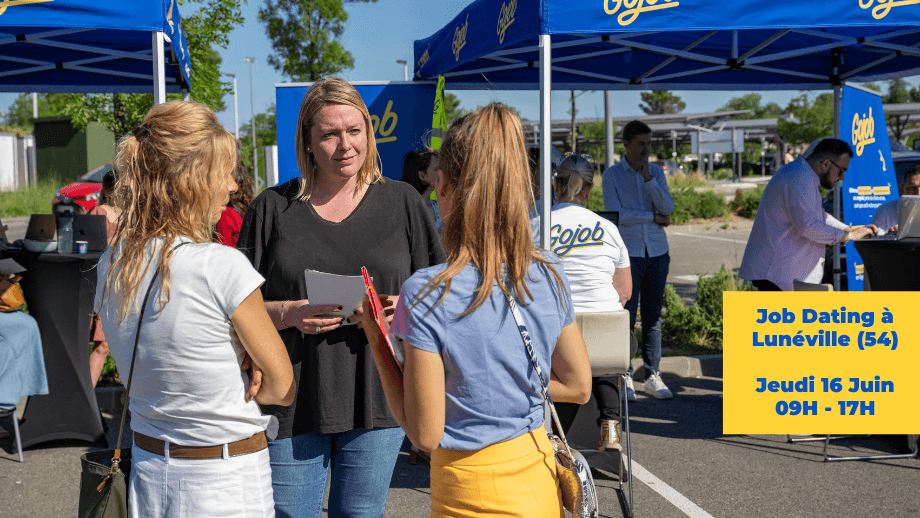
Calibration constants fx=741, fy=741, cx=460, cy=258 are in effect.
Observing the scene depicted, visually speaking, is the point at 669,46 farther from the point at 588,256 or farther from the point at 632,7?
the point at 588,256

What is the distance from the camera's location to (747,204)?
2083cm

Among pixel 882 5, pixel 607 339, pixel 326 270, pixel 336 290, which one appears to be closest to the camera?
pixel 336 290

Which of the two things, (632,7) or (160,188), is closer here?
(160,188)

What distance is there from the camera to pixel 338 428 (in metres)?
2.07

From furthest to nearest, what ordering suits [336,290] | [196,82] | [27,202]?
[27,202], [196,82], [336,290]

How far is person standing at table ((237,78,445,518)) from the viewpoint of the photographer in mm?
2078

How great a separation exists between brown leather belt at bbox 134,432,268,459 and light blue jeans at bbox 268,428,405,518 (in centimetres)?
33

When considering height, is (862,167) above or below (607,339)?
above

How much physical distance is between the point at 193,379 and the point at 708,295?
6.78 meters

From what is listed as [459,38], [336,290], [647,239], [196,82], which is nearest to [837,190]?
[647,239]

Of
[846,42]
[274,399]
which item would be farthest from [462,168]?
[846,42]

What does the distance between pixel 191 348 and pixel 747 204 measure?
21136mm

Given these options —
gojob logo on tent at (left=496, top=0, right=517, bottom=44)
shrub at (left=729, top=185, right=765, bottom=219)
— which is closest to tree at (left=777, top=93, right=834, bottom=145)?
shrub at (left=729, top=185, right=765, bottom=219)

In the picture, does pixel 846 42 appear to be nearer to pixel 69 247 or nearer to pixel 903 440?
pixel 903 440
